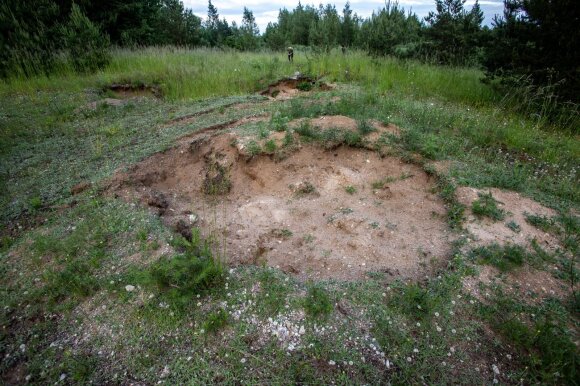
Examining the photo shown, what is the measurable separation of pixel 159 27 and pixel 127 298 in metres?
25.3

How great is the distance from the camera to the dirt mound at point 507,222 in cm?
313

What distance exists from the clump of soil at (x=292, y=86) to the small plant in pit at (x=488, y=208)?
560 centimetres

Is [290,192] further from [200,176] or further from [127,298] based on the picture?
[127,298]

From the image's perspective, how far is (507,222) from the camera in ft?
10.9

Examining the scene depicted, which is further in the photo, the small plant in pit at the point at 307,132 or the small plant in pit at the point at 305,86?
the small plant in pit at the point at 305,86

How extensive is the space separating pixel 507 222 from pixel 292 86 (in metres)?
6.84

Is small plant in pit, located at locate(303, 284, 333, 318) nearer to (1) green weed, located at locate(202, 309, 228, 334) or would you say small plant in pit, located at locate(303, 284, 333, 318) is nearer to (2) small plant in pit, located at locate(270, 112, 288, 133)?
(1) green weed, located at locate(202, 309, 228, 334)

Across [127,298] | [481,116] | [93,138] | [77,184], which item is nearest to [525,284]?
[127,298]

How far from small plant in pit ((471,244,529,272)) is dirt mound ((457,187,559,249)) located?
0.10 m

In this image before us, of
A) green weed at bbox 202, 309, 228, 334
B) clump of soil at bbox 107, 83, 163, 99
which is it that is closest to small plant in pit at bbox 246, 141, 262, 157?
green weed at bbox 202, 309, 228, 334

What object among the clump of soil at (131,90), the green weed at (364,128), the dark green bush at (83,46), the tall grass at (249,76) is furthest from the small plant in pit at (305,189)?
the dark green bush at (83,46)

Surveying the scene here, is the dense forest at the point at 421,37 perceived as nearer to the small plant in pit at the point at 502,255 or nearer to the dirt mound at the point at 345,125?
the dirt mound at the point at 345,125

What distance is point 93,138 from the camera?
5.80 metres

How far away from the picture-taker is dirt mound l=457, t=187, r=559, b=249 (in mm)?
3133
